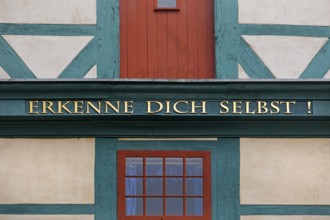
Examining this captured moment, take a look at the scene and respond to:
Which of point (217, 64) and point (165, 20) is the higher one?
point (165, 20)

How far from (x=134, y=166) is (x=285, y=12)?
3.09 m

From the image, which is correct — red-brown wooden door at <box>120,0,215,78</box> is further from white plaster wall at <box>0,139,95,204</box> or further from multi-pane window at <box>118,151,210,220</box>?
white plaster wall at <box>0,139,95,204</box>

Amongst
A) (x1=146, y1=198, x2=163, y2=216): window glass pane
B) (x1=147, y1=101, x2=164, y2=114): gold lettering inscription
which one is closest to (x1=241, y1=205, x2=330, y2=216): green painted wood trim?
(x1=146, y1=198, x2=163, y2=216): window glass pane

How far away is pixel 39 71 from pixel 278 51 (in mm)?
3402

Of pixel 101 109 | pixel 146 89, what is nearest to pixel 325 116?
pixel 146 89

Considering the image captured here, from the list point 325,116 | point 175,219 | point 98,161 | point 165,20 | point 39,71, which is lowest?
point 175,219

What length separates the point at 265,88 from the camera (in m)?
9.78

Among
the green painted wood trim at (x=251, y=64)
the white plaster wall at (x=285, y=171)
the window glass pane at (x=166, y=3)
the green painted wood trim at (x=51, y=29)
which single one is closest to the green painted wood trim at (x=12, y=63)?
the green painted wood trim at (x=51, y=29)

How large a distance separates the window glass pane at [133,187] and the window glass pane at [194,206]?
0.68 metres

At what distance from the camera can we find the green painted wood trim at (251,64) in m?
10.1

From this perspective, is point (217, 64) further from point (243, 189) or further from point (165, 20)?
point (243, 189)

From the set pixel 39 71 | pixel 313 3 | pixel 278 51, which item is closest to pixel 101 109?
pixel 39 71

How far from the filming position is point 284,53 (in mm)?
10117

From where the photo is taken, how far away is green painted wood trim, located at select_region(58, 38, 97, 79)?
32.7 ft
